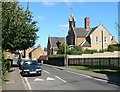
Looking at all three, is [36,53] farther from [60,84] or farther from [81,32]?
[60,84]

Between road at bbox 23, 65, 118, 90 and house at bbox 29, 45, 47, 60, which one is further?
house at bbox 29, 45, 47, 60

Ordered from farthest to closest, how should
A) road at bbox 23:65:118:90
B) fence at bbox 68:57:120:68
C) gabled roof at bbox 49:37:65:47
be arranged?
gabled roof at bbox 49:37:65:47, fence at bbox 68:57:120:68, road at bbox 23:65:118:90

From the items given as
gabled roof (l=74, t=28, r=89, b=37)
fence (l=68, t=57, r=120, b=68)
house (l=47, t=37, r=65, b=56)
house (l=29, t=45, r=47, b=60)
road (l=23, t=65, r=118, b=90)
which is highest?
gabled roof (l=74, t=28, r=89, b=37)

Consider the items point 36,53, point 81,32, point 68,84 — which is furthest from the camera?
point 36,53

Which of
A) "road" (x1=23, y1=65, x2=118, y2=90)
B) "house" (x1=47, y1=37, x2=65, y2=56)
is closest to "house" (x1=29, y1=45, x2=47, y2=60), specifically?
"house" (x1=47, y1=37, x2=65, y2=56)

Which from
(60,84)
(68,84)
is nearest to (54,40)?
(60,84)

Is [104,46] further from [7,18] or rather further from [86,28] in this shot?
[7,18]

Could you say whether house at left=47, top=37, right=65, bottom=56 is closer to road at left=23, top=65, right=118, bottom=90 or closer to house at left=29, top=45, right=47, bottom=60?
house at left=29, top=45, right=47, bottom=60

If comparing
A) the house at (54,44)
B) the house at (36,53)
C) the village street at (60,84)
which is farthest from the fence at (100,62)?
the house at (36,53)

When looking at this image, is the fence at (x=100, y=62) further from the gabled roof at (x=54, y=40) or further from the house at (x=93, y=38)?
the gabled roof at (x=54, y=40)

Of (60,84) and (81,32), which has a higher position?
(81,32)

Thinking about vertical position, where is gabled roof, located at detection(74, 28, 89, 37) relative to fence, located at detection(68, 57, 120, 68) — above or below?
above

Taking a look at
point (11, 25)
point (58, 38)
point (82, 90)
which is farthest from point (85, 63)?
point (58, 38)

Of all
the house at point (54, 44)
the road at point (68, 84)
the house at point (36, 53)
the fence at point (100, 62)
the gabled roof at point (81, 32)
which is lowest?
the road at point (68, 84)
